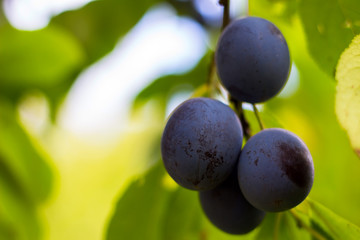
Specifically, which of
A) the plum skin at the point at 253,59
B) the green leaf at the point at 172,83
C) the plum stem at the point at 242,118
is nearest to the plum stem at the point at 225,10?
the plum skin at the point at 253,59

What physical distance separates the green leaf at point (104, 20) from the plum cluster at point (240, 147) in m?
1.12

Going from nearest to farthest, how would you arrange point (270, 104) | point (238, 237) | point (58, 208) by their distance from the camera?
1. point (238, 237)
2. point (270, 104)
3. point (58, 208)

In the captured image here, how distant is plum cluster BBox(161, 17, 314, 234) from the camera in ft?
2.51

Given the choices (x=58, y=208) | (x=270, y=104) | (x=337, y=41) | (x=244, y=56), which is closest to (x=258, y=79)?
(x=244, y=56)

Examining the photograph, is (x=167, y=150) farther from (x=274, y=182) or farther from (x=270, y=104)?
(x=270, y=104)

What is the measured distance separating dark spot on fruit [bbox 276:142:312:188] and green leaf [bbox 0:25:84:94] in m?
1.35

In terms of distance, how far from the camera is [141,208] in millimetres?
1355

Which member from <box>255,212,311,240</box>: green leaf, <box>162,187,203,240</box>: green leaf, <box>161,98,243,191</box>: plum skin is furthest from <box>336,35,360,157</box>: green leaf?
<box>162,187,203,240</box>: green leaf

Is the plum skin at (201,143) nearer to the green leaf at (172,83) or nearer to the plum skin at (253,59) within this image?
the plum skin at (253,59)

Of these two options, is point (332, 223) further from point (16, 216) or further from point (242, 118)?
point (16, 216)

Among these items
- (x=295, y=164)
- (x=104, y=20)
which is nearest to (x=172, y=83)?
(x=104, y=20)

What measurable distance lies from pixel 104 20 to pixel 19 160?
740 millimetres

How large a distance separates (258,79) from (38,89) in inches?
58.2

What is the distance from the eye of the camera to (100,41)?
1.98 metres
